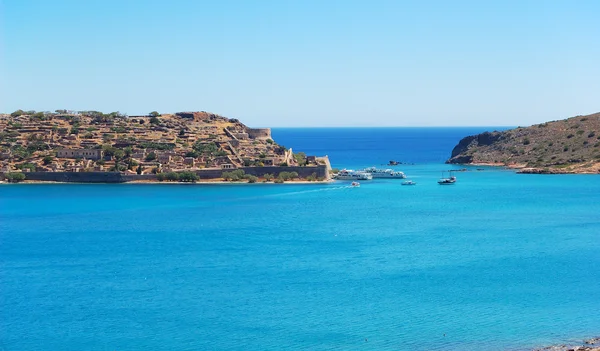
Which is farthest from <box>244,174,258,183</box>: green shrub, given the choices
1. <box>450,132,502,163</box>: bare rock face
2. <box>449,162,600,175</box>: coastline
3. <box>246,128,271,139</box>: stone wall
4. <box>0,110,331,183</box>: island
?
<box>450,132,502,163</box>: bare rock face

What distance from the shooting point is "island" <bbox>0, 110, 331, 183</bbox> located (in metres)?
75.4

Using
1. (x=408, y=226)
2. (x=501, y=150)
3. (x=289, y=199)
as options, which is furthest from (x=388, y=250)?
(x=501, y=150)

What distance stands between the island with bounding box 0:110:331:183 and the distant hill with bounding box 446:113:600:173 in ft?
84.1

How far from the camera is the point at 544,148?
98562 millimetres

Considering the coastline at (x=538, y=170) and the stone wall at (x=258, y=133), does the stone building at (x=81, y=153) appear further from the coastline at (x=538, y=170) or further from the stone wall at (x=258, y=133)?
the coastline at (x=538, y=170)

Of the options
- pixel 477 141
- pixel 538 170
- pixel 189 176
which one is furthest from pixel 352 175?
pixel 477 141

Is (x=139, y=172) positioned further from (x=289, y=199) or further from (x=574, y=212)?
(x=574, y=212)

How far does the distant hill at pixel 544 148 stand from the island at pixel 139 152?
25638 mm

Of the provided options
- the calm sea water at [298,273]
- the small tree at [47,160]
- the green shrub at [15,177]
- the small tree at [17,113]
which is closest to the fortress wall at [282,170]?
the calm sea water at [298,273]

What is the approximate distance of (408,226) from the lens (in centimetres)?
4816

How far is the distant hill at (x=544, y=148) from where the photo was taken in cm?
8906

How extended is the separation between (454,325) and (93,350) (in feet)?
36.1

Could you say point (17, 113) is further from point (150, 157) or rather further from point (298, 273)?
point (298, 273)

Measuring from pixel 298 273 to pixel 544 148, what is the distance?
6966cm
